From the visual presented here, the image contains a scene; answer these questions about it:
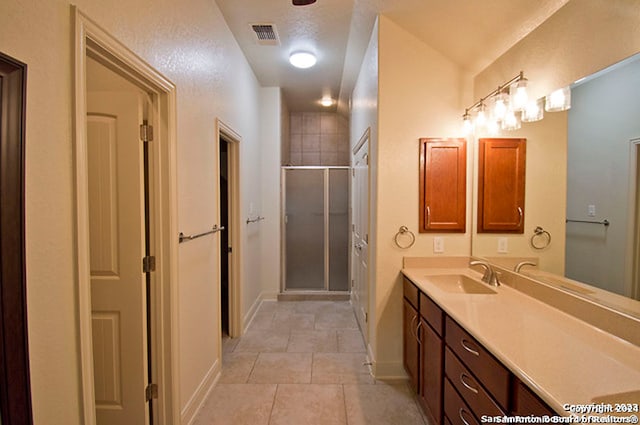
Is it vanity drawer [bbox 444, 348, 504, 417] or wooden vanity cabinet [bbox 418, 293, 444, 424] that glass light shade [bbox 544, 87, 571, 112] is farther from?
vanity drawer [bbox 444, 348, 504, 417]

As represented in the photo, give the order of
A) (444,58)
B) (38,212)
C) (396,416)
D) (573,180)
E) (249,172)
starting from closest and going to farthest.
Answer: (38,212)
(573,180)
(396,416)
(444,58)
(249,172)

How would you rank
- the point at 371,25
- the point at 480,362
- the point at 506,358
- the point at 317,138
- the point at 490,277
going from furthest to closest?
1. the point at 317,138
2. the point at 371,25
3. the point at 490,277
4. the point at 480,362
5. the point at 506,358

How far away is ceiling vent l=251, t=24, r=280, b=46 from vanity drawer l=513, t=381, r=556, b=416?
2913 mm

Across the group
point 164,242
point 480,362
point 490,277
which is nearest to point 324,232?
point 490,277

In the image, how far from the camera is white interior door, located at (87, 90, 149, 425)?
1598 millimetres

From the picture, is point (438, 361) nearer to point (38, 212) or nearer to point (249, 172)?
point (38, 212)

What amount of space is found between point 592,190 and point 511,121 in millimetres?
767

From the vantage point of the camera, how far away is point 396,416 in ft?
6.48

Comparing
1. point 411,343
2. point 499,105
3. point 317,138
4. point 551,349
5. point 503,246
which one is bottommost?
point 411,343

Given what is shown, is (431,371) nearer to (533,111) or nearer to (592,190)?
(592,190)

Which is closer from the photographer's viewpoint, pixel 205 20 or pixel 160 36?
pixel 160 36

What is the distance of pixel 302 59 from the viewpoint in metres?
3.10

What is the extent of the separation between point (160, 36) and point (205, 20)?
27.9 inches

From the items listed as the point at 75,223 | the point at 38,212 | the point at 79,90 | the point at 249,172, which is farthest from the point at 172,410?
the point at 249,172
